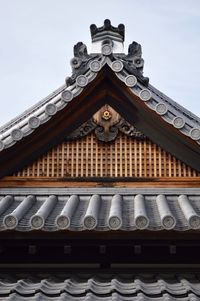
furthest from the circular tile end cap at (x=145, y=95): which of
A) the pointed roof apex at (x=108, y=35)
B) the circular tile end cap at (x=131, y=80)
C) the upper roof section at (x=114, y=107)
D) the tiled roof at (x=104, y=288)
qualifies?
the pointed roof apex at (x=108, y=35)

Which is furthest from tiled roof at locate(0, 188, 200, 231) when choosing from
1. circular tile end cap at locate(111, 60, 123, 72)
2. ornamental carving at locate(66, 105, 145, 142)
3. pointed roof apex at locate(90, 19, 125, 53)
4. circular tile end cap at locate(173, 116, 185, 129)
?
pointed roof apex at locate(90, 19, 125, 53)

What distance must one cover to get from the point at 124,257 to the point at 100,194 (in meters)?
1.12

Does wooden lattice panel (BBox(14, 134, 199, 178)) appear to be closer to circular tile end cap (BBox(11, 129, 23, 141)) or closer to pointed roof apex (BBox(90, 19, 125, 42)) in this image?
circular tile end cap (BBox(11, 129, 23, 141))

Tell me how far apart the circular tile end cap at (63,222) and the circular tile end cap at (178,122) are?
1870 millimetres

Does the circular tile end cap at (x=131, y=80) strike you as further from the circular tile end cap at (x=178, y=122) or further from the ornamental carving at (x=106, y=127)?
the circular tile end cap at (x=178, y=122)

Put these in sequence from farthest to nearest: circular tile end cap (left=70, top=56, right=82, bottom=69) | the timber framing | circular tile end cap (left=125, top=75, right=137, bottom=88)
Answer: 1. circular tile end cap (left=70, top=56, right=82, bottom=69)
2. the timber framing
3. circular tile end cap (left=125, top=75, right=137, bottom=88)

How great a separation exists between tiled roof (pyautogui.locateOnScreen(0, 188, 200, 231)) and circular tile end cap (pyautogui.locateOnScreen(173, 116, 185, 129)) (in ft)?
2.75

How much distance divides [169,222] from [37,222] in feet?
3.99

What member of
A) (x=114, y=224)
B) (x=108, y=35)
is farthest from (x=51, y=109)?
(x=108, y=35)

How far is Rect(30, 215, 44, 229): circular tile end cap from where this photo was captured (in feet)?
15.4

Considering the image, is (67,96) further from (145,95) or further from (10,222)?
(10,222)

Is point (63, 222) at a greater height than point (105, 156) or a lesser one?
lesser

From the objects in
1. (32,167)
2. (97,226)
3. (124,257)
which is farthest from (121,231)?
(32,167)

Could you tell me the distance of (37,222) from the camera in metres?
A: 4.71
